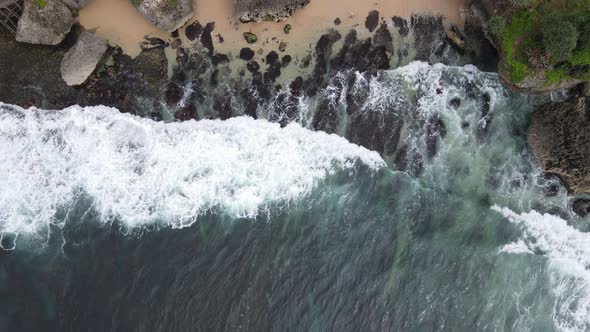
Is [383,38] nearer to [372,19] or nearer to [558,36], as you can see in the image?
[372,19]

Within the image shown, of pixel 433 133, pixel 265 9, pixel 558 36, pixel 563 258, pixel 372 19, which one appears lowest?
pixel 563 258

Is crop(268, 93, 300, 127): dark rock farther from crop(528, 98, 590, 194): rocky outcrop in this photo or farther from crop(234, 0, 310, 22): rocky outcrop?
crop(528, 98, 590, 194): rocky outcrop

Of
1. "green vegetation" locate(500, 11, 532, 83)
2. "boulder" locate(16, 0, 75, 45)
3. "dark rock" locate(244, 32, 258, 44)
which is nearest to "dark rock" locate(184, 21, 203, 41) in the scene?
"dark rock" locate(244, 32, 258, 44)

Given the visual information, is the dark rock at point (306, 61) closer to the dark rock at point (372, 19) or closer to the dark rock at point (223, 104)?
the dark rock at point (372, 19)

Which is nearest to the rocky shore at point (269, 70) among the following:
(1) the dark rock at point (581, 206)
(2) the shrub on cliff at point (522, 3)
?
(1) the dark rock at point (581, 206)

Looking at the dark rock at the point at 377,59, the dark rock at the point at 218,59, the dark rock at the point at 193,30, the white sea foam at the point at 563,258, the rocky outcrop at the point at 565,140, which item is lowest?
the white sea foam at the point at 563,258

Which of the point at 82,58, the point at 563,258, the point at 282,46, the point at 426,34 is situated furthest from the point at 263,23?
the point at 563,258

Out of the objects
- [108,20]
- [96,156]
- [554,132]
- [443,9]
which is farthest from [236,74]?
[554,132]
